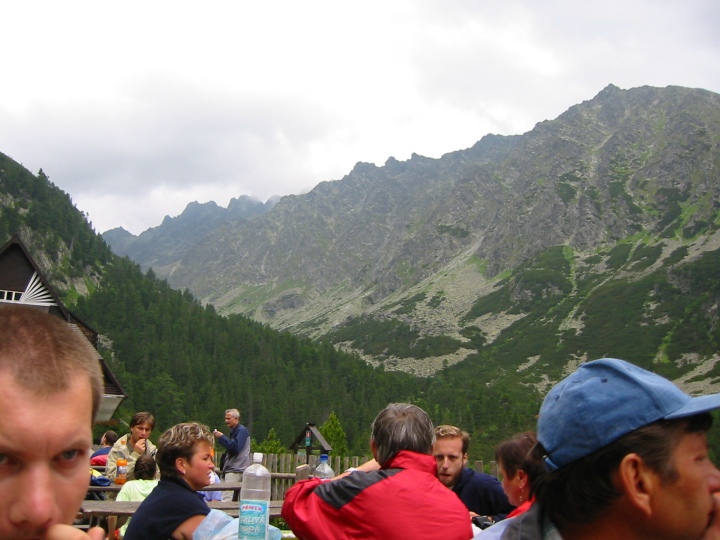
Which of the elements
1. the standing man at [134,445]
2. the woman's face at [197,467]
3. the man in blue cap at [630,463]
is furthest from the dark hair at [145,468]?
the man in blue cap at [630,463]

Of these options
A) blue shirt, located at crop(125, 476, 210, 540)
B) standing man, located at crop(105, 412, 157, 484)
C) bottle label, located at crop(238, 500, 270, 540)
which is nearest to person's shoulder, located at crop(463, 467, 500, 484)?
blue shirt, located at crop(125, 476, 210, 540)

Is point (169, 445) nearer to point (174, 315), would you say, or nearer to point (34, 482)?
point (34, 482)

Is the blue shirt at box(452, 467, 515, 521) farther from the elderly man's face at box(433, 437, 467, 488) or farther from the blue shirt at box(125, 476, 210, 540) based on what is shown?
the blue shirt at box(125, 476, 210, 540)

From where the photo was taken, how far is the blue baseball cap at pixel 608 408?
1813 mm

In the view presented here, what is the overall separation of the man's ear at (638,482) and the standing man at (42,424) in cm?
148

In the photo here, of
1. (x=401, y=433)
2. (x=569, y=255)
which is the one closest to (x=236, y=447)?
(x=401, y=433)

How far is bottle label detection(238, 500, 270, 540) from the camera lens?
3205 mm

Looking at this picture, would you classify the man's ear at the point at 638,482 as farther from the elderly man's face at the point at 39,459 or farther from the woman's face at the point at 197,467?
the woman's face at the point at 197,467

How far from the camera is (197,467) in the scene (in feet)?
14.3

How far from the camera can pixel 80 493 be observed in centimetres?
132

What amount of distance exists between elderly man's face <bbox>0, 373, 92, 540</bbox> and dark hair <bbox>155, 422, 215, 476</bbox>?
3126 mm

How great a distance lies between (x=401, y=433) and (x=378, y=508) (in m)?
0.54

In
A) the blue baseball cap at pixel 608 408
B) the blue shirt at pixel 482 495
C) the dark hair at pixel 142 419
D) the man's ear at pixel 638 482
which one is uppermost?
the blue baseball cap at pixel 608 408

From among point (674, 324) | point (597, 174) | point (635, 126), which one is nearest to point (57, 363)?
point (674, 324)
